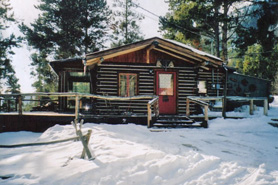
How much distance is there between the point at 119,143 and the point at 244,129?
19.0 feet

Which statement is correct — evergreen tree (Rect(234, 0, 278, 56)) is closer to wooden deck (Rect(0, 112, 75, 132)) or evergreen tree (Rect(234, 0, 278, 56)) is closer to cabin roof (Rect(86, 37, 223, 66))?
cabin roof (Rect(86, 37, 223, 66))

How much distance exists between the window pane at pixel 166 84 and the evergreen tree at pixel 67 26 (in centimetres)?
1351

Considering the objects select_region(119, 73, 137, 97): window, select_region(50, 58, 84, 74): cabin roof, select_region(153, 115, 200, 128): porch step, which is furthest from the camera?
select_region(50, 58, 84, 74): cabin roof

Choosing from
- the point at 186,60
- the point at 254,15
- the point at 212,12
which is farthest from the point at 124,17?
the point at 186,60

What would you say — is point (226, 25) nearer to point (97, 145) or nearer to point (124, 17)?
point (124, 17)

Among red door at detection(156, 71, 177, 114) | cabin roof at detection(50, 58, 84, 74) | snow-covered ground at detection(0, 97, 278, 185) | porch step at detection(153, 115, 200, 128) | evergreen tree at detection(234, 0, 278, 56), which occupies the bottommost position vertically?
snow-covered ground at detection(0, 97, 278, 185)

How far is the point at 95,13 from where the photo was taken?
2159cm

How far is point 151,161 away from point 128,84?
7255 mm

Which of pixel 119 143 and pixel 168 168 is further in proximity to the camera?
pixel 119 143

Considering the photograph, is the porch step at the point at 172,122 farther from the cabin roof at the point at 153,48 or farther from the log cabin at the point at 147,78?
the cabin roof at the point at 153,48

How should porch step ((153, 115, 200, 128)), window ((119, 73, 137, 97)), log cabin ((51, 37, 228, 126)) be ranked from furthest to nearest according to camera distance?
1. window ((119, 73, 137, 97))
2. log cabin ((51, 37, 228, 126))
3. porch step ((153, 115, 200, 128))

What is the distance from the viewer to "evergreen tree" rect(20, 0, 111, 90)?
20.2 meters

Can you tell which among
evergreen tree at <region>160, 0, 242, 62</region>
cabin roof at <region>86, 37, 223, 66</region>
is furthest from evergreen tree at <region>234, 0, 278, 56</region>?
cabin roof at <region>86, 37, 223, 66</region>

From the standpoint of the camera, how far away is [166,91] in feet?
36.2
